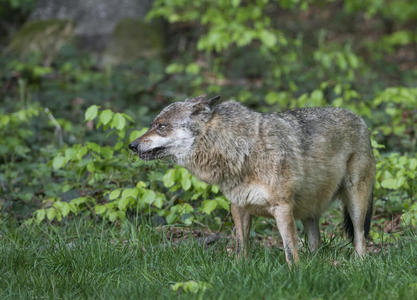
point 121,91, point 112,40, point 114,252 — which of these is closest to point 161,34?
point 112,40

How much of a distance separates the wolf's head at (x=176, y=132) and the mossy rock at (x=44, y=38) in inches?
321

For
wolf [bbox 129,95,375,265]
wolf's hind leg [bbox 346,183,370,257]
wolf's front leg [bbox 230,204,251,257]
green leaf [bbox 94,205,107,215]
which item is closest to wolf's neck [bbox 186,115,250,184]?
wolf [bbox 129,95,375,265]

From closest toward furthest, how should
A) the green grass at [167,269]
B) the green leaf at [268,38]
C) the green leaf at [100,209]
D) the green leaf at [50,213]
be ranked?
the green grass at [167,269] < the green leaf at [50,213] < the green leaf at [100,209] < the green leaf at [268,38]

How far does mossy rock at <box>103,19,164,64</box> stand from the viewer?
1234 centimetres

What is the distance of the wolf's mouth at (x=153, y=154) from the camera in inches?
195

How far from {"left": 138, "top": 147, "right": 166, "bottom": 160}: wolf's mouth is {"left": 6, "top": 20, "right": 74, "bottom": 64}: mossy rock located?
8.16 metres

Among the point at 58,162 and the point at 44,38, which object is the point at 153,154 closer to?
the point at 58,162

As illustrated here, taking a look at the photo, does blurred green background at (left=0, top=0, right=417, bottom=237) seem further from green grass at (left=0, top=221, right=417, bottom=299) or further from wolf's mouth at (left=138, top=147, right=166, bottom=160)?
wolf's mouth at (left=138, top=147, right=166, bottom=160)

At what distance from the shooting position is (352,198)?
5672mm

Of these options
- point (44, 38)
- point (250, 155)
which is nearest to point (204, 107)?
point (250, 155)

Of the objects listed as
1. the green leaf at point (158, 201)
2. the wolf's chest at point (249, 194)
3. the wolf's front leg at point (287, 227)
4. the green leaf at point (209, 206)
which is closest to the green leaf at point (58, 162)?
the green leaf at point (158, 201)

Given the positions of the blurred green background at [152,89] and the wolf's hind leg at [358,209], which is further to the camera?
the blurred green background at [152,89]

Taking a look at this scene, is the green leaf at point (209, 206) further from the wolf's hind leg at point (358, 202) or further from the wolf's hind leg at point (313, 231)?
the wolf's hind leg at point (358, 202)

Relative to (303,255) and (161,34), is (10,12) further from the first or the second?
(303,255)
